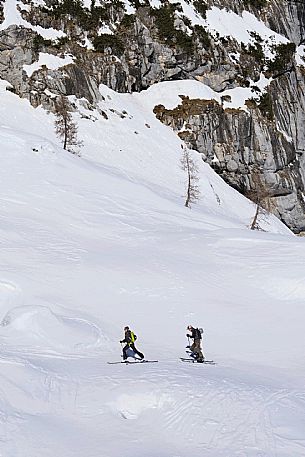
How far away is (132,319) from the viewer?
829 inches

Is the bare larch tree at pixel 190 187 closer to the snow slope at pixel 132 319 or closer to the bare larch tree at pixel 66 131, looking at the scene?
the snow slope at pixel 132 319

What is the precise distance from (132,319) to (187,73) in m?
67.6

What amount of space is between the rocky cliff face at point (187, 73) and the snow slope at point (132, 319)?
79.3 ft

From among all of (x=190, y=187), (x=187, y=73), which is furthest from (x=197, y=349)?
(x=187, y=73)

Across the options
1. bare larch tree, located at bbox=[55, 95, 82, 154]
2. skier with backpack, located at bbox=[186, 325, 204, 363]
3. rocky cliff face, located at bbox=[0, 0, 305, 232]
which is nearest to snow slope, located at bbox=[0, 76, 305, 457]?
skier with backpack, located at bbox=[186, 325, 204, 363]

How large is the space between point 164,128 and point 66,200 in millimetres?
38902

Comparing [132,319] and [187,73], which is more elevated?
[187,73]

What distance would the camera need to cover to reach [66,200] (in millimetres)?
36062

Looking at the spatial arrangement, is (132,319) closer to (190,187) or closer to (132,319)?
(132,319)

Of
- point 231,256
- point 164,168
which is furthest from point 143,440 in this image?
point 164,168

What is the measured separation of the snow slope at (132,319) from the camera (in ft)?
34.1

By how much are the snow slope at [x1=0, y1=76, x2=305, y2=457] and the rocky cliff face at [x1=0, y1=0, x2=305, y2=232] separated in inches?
951

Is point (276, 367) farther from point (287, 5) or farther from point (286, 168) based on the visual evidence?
point (287, 5)

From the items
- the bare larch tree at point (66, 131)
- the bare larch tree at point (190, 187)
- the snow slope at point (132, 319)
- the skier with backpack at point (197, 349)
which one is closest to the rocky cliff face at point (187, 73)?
the bare larch tree at point (190, 187)
